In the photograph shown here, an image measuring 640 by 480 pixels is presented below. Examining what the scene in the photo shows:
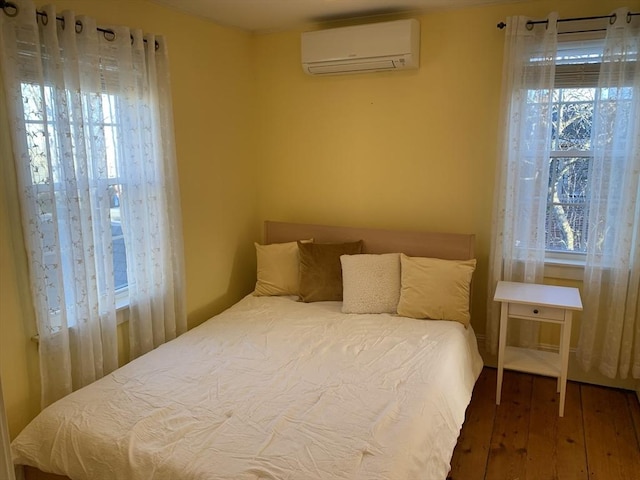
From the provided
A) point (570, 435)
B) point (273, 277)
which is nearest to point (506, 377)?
point (570, 435)

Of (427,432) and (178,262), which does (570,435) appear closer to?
(427,432)

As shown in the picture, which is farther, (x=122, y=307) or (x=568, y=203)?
(x=568, y=203)

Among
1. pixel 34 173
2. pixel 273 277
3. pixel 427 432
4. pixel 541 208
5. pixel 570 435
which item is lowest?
pixel 570 435

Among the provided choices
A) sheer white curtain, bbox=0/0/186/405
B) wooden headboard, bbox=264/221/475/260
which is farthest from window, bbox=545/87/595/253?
sheer white curtain, bbox=0/0/186/405

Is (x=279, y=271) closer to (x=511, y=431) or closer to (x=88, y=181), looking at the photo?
(x=88, y=181)

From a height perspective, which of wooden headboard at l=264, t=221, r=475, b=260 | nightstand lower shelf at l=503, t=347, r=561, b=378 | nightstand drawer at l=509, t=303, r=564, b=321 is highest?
wooden headboard at l=264, t=221, r=475, b=260

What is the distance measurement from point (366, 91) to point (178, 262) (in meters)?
1.75

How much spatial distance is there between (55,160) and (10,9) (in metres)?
0.62

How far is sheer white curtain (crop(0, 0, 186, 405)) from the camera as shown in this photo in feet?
6.87

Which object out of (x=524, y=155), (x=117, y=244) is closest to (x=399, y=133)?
(x=524, y=155)

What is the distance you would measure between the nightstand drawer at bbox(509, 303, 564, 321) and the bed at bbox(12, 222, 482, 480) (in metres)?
0.29

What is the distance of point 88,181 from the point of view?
7.63ft

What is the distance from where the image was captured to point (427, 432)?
1903 mm

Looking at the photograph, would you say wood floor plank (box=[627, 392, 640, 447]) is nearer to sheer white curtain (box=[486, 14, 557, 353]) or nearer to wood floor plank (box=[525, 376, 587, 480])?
wood floor plank (box=[525, 376, 587, 480])
